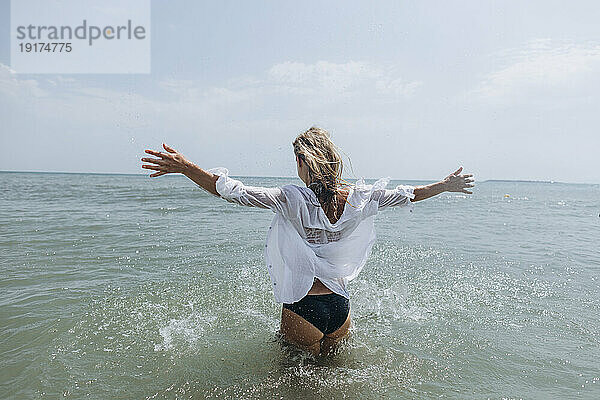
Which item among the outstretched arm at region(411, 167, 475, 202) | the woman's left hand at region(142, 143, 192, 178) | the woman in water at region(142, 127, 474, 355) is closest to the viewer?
the woman's left hand at region(142, 143, 192, 178)

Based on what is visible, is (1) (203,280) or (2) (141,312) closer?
(2) (141,312)

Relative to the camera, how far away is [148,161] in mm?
2805

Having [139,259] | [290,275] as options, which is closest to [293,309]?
[290,275]

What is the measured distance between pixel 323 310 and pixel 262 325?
1.71 metres

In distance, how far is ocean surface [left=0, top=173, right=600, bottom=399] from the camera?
3.54m

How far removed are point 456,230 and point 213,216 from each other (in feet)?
29.2

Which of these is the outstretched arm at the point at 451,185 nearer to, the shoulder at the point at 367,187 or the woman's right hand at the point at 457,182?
the woman's right hand at the point at 457,182

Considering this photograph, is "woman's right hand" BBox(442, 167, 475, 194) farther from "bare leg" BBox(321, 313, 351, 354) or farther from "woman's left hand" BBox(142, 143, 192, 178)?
"woman's left hand" BBox(142, 143, 192, 178)

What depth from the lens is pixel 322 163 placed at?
3.13 m

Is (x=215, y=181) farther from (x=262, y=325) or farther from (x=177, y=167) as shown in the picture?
(x=262, y=325)

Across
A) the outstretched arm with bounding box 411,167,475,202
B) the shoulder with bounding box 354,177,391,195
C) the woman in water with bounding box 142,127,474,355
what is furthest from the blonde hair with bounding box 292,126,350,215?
the outstretched arm with bounding box 411,167,475,202

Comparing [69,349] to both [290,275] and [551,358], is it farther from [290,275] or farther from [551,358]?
[551,358]

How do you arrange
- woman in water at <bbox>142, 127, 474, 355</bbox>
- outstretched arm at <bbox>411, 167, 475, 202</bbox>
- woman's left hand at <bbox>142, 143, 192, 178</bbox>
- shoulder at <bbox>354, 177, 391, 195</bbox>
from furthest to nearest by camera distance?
outstretched arm at <bbox>411, 167, 475, 202</bbox> < shoulder at <bbox>354, 177, 391, 195</bbox> < woman in water at <bbox>142, 127, 474, 355</bbox> < woman's left hand at <bbox>142, 143, 192, 178</bbox>

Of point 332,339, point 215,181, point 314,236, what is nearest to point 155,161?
point 215,181
